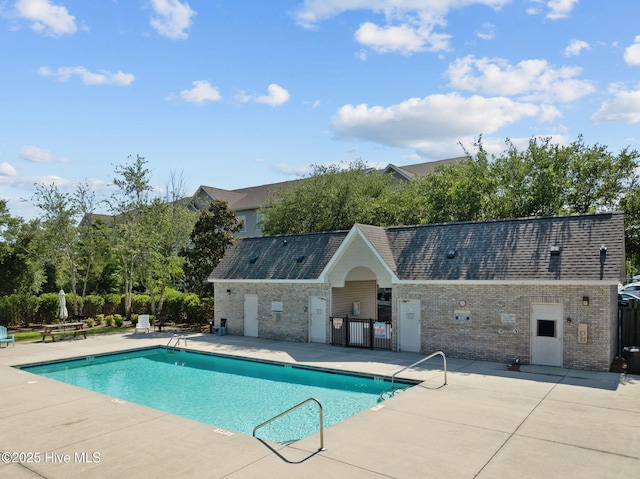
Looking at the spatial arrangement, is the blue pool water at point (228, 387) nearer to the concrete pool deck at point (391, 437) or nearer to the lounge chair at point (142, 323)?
the concrete pool deck at point (391, 437)

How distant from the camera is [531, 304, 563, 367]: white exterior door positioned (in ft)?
53.5

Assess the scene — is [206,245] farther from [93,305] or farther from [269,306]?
[269,306]

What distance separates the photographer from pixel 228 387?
16.2m

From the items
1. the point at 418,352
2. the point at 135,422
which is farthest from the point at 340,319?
the point at 135,422

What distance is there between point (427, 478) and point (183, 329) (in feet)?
76.4

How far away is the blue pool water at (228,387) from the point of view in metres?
12.9

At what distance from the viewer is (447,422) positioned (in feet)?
35.2

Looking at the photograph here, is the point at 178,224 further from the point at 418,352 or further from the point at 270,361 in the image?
the point at 418,352

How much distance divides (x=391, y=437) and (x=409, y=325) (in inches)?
395

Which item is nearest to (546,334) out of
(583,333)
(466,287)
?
(583,333)

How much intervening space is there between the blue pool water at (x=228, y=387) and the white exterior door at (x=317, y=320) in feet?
13.2

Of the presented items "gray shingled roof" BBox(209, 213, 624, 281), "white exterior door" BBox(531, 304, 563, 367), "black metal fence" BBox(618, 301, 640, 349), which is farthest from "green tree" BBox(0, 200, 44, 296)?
"black metal fence" BBox(618, 301, 640, 349)

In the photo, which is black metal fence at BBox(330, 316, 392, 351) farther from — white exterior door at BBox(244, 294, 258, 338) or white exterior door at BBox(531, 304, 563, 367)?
white exterior door at BBox(531, 304, 563, 367)

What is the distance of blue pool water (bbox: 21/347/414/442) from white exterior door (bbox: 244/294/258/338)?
382 cm
